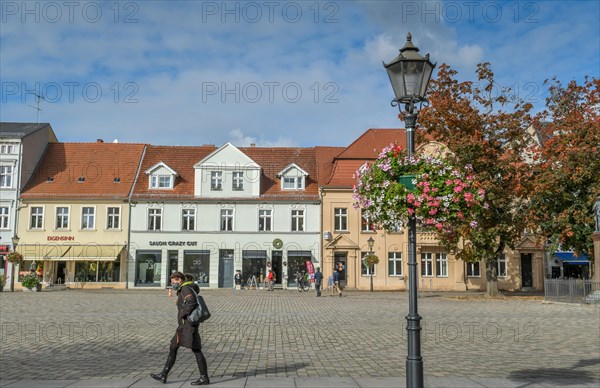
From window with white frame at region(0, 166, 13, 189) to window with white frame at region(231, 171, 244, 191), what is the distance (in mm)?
16539

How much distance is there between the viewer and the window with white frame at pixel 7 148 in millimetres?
41750

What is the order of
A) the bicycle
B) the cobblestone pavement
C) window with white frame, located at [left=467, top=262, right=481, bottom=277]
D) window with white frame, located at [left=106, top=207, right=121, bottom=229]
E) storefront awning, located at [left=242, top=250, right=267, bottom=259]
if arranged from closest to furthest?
the cobblestone pavement < the bicycle < storefront awning, located at [left=242, top=250, right=267, bottom=259] < window with white frame, located at [left=106, top=207, right=121, bottom=229] < window with white frame, located at [left=467, top=262, right=481, bottom=277]

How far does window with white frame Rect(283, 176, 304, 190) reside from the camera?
42.9 meters

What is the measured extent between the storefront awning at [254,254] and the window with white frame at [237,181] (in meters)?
4.77

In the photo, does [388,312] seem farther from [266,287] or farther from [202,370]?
[266,287]

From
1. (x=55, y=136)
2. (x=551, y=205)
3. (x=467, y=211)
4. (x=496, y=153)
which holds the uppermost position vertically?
(x=55, y=136)

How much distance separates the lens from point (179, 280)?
9156 millimetres

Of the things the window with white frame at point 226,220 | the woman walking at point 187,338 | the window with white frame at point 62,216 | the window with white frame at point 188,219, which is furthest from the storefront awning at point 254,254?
the woman walking at point 187,338

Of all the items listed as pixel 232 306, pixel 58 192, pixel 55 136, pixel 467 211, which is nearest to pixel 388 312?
pixel 232 306

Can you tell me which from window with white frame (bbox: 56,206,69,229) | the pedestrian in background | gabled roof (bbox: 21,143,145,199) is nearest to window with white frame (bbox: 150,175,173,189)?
gabled roof (bbox: 21,143,145,199)

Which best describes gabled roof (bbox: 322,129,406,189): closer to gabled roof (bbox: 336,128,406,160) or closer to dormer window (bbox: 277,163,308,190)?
gabled roof (bbox: 336,128,406,160)

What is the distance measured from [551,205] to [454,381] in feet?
79.8

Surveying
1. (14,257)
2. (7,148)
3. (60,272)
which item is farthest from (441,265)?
(7,148)

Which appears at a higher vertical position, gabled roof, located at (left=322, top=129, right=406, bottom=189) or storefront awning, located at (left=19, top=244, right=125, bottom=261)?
gabled roof, located at (left=322, top=129, right=406, bottom=189)
